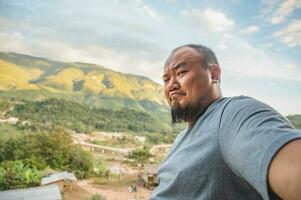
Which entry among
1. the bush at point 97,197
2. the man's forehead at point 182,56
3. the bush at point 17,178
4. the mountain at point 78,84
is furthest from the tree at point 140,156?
the mountain at point 78,84

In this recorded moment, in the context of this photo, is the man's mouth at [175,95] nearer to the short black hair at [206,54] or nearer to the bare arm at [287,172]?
the short black hair at [206,54]

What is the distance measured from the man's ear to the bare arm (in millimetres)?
205

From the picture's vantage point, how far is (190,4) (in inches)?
252

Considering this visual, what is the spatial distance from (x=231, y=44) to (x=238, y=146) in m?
5.93

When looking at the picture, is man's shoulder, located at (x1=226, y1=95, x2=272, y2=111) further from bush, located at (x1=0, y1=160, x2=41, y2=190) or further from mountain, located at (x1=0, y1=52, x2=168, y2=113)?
mountain, located at (x1=0, y1=52, x2=168, y2=113)

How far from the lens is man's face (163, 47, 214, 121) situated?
0.35 metres

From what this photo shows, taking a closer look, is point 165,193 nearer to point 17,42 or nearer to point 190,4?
point 190,4

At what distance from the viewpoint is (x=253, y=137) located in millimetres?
191

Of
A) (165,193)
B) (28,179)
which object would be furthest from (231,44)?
(165,193)

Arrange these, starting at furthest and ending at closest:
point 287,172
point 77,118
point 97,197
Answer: point 77,118 < point 97,197 < point 287,172

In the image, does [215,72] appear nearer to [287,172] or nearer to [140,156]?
[287,172]

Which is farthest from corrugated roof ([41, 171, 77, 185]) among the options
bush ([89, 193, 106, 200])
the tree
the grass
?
the tree

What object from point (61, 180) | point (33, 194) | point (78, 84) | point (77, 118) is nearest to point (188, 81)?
point (33, 194)

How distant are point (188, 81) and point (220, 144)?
13 centimetres
